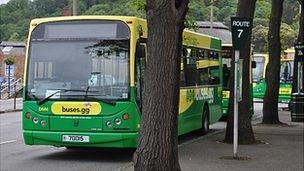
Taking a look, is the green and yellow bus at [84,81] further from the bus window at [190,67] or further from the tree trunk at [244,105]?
the tree trunk at [244,105]

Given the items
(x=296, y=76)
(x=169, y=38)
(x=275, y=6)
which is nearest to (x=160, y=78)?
(x=169, y=38)

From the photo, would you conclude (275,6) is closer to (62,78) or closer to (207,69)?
(207,69)

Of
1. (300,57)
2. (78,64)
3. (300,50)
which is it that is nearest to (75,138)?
(78,64)

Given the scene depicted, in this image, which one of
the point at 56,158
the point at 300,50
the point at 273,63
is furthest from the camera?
the point at 300,50

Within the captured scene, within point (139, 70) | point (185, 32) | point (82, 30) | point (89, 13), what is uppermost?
point (89, 13)

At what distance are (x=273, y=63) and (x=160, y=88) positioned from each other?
14.3 m

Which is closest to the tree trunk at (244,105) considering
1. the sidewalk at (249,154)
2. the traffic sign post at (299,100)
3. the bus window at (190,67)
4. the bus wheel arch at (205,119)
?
the sidewalk at (249,154)

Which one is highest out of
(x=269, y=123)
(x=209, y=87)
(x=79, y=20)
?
(x=79, y=20)

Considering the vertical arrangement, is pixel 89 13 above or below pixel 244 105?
above

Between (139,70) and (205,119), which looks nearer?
(139,70)

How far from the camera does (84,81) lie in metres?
12.3

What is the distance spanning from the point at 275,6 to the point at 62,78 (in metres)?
11.2

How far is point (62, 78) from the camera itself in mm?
12367

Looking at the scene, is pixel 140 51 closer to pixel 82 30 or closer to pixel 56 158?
pixel 82 30
